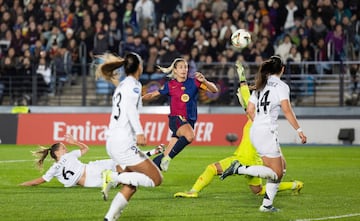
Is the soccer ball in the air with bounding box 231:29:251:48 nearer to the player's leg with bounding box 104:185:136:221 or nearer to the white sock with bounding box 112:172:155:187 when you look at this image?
the white sock with bounding box 112:172:155:187

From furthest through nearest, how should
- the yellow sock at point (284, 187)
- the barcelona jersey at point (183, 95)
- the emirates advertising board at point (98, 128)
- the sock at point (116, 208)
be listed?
1. the emirates advertising board at point (98, 128)
2. the barcelona jersey at point (183, 95)
3. the yellow sock at point (284, 187)
4. the sock at point (116, 208)

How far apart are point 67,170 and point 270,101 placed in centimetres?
448

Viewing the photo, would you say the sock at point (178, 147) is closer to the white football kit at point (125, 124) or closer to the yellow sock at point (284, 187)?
the yellow sock at point (284, 187)

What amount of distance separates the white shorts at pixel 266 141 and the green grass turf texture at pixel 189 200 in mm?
799

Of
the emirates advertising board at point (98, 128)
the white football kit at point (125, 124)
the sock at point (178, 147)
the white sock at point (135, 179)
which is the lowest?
the emirates advertising board at point (98, 128)

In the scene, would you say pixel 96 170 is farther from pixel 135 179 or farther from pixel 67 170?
pixel 135 179

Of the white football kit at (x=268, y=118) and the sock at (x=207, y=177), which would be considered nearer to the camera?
the white football kit at (x=268, y=118)

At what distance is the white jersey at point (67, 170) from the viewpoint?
15102 millimetres

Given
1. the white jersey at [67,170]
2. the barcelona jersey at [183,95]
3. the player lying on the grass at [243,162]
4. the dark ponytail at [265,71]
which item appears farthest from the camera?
the barcelona jersey at [183,95]

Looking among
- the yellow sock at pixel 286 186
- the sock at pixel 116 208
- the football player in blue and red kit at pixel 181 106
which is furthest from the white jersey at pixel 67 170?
the sock at pixel 116 208

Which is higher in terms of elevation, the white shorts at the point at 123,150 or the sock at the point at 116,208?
the white shorts at the point at 123,150

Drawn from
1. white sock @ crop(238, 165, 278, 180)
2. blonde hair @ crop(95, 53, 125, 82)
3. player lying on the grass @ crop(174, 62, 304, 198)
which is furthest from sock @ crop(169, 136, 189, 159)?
blonde hair @ crop(95, 53, 125, 82)

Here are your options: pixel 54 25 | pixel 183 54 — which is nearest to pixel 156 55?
pixel 183 54

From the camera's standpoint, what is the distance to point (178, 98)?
16.0m
